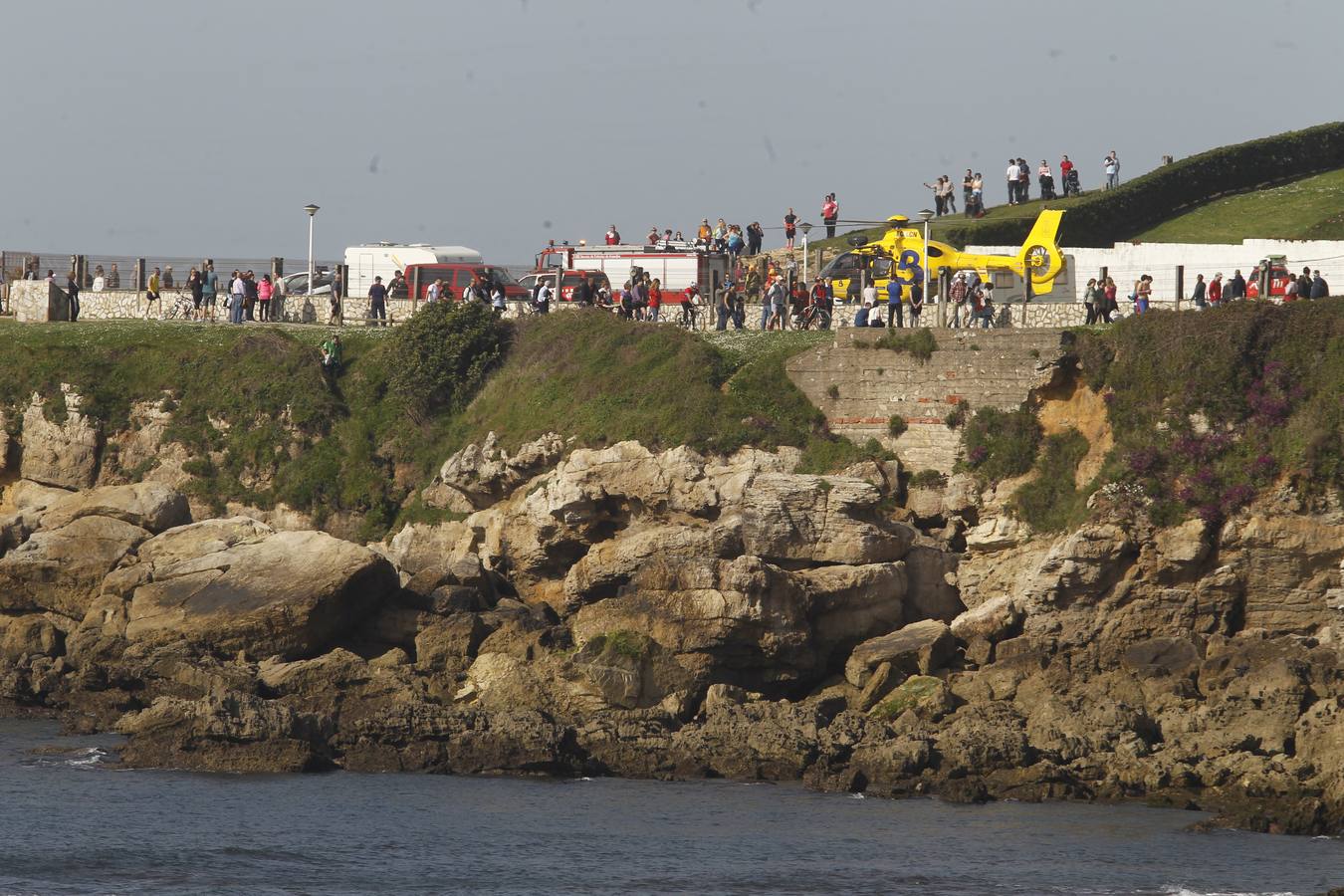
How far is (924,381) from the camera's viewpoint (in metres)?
42.1

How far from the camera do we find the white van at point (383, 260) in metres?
56.2

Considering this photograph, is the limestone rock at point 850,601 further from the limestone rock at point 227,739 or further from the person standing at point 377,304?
the person standing at point 377,304

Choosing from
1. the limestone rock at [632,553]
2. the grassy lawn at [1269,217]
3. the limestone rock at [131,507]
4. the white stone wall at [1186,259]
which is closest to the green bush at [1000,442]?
the limestone rock at [632,553]

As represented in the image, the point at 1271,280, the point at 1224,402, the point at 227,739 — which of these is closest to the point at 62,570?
the point at 227,739

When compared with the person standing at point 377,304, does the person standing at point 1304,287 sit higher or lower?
higher

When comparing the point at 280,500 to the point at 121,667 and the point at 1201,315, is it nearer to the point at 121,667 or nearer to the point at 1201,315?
the point at 121,667

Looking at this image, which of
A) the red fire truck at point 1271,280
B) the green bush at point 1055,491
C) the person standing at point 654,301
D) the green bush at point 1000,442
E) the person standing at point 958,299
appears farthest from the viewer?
the person standing at point 654,301

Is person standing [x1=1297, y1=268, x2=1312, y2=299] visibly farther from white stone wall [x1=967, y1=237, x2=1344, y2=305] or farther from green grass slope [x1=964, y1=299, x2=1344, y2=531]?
white stone wall [x1=967, y1=237, x2=1344, y2=305]

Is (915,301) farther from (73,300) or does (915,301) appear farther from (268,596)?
(73,300)

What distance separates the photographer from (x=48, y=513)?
4319cm

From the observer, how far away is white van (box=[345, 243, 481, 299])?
5625 centimetres

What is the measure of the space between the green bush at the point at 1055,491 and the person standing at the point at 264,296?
22.3 m

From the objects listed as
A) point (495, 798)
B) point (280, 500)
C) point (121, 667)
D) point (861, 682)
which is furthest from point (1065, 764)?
point (280, 500)

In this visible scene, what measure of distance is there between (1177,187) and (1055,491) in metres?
25.3
